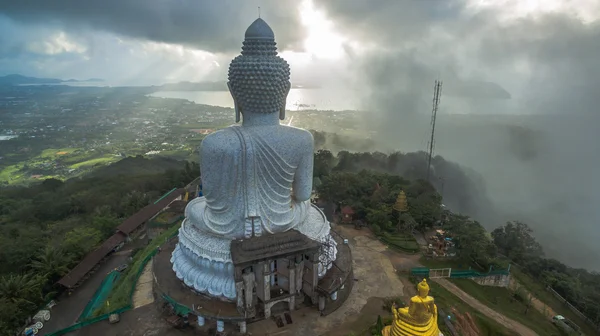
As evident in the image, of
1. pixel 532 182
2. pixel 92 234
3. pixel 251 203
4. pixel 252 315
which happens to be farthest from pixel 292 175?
pixel 532 182

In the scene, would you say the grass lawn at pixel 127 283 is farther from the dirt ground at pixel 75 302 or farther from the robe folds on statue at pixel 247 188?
the robe folds on statue at pixel 247 188

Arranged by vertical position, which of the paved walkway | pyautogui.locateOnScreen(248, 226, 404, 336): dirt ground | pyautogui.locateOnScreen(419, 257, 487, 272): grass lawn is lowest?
the paved walkway

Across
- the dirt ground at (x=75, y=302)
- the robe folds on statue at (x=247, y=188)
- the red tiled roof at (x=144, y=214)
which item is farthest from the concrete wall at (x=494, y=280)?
the red tiled roof at (x=144, y=214)

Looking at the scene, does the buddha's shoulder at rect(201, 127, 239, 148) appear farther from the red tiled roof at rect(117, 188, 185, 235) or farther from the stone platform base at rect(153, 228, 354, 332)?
the red tiled roof at rect(117, 188, 185, 235)

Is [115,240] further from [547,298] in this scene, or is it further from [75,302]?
[547,298]

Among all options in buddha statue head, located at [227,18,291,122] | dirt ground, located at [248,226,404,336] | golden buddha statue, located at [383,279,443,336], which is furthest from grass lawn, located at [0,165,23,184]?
golden buddha statue, located at [383,279,443,336]

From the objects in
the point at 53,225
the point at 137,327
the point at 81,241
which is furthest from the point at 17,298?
the point at 53,225
